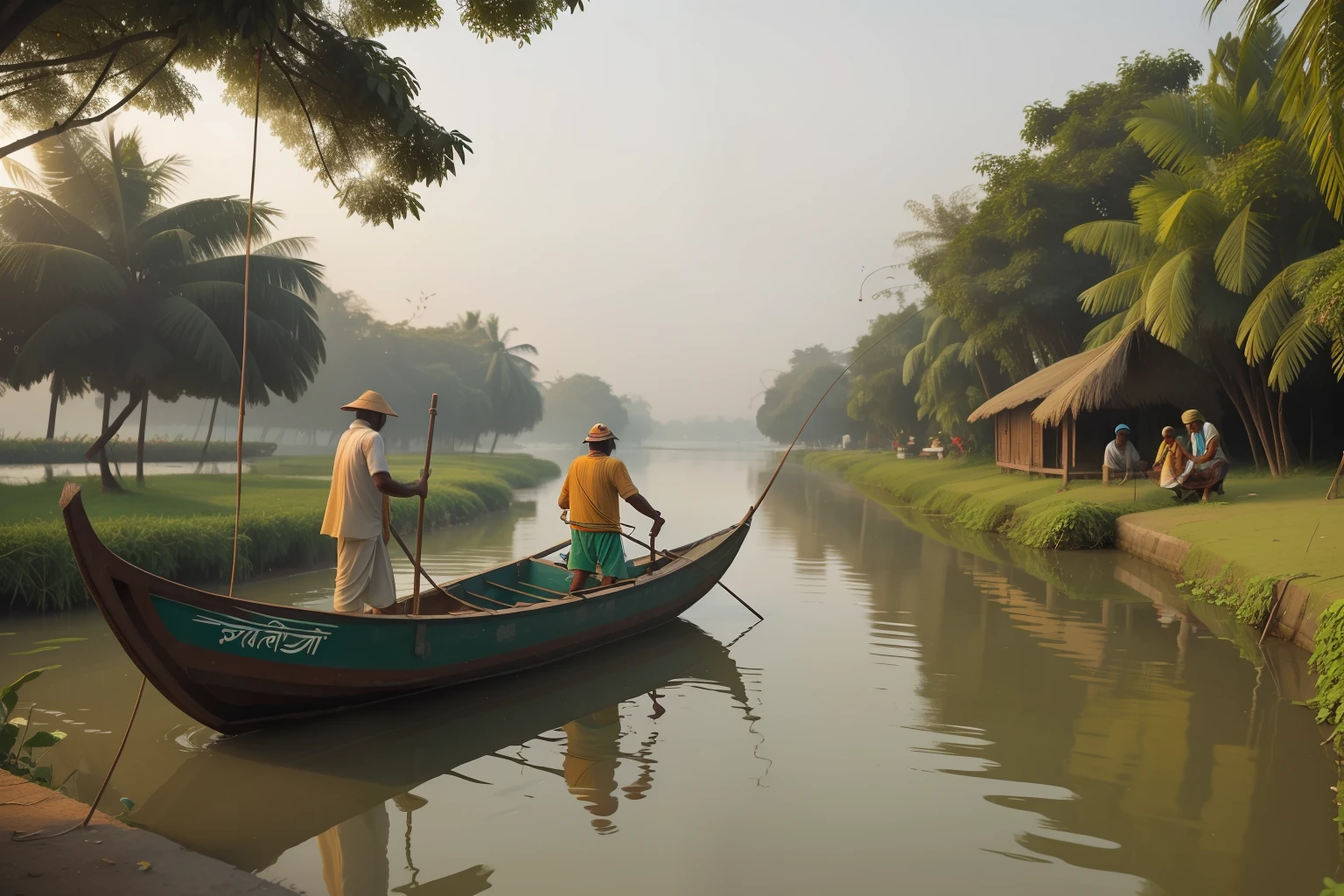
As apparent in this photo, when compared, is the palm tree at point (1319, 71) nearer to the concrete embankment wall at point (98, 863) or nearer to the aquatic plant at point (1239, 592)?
the aquatic plant at point (1239, 592)

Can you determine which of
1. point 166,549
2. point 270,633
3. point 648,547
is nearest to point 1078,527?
point 648,547

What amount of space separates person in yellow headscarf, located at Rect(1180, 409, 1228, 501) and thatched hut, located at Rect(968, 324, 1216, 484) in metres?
2.97

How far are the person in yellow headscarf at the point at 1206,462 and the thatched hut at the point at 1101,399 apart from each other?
297 centimetres

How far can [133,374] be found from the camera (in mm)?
17750

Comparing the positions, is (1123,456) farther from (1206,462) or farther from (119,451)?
(119,451)

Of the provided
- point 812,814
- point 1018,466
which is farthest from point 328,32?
point 1018,466

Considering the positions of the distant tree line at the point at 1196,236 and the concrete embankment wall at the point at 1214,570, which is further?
the distant tree line at the point at 1196,236

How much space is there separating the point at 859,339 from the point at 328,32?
5539cm

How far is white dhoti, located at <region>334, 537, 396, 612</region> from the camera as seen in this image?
22.3 feet

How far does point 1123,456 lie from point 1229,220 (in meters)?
4.89

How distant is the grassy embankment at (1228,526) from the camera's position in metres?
8.12

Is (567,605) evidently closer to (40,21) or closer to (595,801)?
(595,801)

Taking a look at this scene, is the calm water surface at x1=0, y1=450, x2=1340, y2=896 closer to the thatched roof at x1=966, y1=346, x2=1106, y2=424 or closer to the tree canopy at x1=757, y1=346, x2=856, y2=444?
the thatched roof at x1=966, y1=346, x2=1106, y2=424

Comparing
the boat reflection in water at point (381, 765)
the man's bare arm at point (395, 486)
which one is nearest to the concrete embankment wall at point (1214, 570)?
the boat reflection in water at point (381, 765)
